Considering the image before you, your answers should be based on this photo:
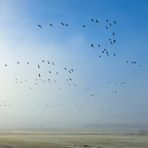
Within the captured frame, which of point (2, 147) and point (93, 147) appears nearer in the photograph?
point (2, 147)

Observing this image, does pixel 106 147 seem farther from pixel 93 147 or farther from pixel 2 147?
pixel 2 147

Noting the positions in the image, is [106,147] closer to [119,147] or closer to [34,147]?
[119,147]

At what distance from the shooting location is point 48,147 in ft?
299

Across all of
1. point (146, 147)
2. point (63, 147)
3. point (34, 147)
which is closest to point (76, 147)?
point (63, 147)

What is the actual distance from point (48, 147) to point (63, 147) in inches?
128

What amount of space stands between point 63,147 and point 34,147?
6.14m

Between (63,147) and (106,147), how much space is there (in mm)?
9189

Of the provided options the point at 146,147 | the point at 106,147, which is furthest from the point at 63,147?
the point at 146,147

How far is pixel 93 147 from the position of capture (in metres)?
93.2

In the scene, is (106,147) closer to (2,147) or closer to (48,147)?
Answer: (48,147)

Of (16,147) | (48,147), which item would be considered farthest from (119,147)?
(16,147)

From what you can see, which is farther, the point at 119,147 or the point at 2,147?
the point at 119,147

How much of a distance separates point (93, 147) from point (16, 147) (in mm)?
16371

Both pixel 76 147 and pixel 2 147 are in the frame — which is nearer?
pixel 2 147
